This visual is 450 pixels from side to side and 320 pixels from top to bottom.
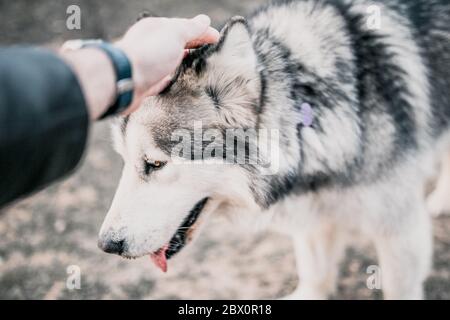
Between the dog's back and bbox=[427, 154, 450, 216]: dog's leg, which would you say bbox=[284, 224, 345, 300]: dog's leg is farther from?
bbox=[427, 154, 450, 216]: dog's leg

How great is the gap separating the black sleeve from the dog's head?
28.7 inches

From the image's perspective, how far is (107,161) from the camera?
11.8ft

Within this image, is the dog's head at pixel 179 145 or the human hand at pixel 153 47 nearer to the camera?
the human hand at pixel 153 47

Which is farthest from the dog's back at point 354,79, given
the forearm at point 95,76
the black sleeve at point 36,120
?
the black sleeve at point 36,120

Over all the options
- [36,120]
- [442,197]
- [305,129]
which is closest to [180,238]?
[305,129]

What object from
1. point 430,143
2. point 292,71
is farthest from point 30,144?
point 430,143

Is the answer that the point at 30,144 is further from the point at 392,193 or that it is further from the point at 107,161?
the point at 107,161

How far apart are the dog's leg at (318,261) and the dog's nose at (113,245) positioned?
99cm

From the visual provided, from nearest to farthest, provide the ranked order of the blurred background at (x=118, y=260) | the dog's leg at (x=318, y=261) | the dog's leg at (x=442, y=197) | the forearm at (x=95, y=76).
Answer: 1. the forearm at (x=95, y=76)
2. the dog's leg at (x=318, y=261)
3. the blurred background at (x=118, y=260)
4. the dog's leg at (x=442, y=197)

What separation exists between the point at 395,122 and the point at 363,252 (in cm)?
115

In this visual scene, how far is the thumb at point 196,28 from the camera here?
4.80ft

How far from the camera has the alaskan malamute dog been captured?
178 centimetres

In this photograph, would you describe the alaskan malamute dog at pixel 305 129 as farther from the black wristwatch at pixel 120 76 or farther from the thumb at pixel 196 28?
the black wristwatch at pixel 120 76

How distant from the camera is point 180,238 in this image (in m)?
2.00
